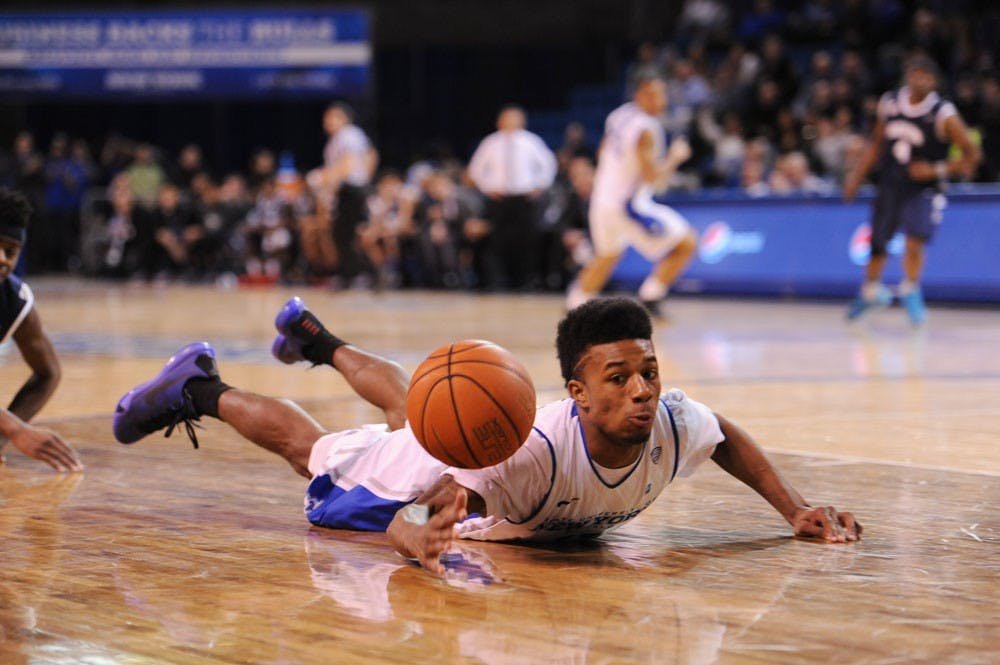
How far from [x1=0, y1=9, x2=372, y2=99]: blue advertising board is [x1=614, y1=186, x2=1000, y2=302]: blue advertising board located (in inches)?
288

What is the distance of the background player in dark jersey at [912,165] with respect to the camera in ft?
43.0

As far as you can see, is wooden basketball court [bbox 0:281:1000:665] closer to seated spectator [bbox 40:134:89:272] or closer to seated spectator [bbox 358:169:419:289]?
seated spectator [bbox 358:169:419:289]

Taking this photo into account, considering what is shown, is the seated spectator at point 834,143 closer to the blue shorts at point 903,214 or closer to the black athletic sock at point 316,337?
the blue shorts at point 903,214

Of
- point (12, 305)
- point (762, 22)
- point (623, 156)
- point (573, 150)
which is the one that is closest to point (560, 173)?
point (573, 150)

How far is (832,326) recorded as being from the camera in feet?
44.2

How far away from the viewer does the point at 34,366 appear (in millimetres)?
6434

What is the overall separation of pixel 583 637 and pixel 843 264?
13.6 meters

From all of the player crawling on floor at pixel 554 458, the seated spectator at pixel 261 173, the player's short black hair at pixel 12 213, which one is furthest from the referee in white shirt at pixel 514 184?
the player crawling on floor at pixel 554 458

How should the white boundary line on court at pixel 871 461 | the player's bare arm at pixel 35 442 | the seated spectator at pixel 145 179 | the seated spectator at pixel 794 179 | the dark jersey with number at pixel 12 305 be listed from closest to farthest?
the player's bare arm at pixel 35 442, the white boundary line on court at pixel 871 461, the dark jersey with number at pixel 12 305, the seated spectator at pixel 794 179, the seated spectator at pixel 145 179

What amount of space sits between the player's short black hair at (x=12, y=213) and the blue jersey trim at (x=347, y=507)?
168 cm

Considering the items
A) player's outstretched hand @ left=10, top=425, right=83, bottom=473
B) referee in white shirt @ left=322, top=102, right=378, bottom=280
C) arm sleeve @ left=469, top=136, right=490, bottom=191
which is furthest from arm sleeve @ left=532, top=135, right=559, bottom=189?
player's outstretched hand @ left=10, top=425, right=83, bottom=473

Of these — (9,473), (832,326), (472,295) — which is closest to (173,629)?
(9,473)

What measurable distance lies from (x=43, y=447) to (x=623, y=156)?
907 cm

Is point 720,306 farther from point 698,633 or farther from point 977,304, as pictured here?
point 698,633
